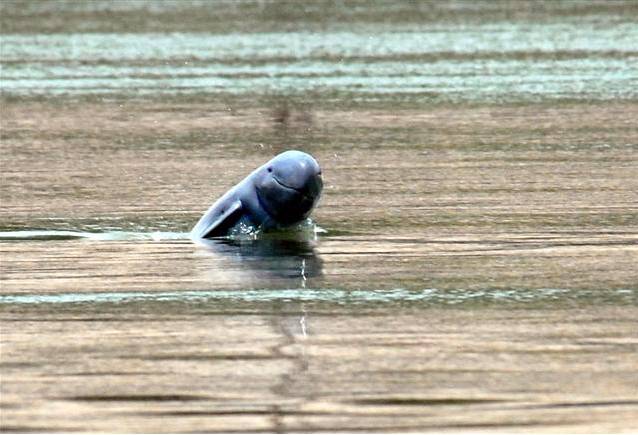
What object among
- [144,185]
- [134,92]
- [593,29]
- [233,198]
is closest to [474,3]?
[593,29]

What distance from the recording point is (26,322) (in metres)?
9.13

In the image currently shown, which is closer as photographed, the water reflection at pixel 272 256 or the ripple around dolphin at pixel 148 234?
the water reflection at pixel 272 256

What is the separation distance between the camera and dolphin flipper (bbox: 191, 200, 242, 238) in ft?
36.8

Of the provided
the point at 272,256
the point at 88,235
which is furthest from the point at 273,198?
the point at 88,235

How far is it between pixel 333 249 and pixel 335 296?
52.7 inches

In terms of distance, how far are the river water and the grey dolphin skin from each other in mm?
166

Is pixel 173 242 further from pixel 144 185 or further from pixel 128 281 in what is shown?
pixel 144 185

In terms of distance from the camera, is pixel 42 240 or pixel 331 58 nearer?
pixel 42 240

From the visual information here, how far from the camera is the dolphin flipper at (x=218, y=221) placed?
11211mm

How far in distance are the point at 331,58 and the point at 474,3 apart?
843 centimetres

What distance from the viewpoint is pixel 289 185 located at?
10.9 metres

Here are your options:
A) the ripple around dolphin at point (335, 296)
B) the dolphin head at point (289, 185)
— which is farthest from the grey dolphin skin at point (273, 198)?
the ripple around dolphin at point (335, 296)

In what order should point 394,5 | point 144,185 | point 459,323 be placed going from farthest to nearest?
point 394,5 → point 144,185 → point 459,323

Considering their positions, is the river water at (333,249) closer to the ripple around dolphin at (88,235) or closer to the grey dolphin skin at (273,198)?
the ripple around dolphin at (88,235)
